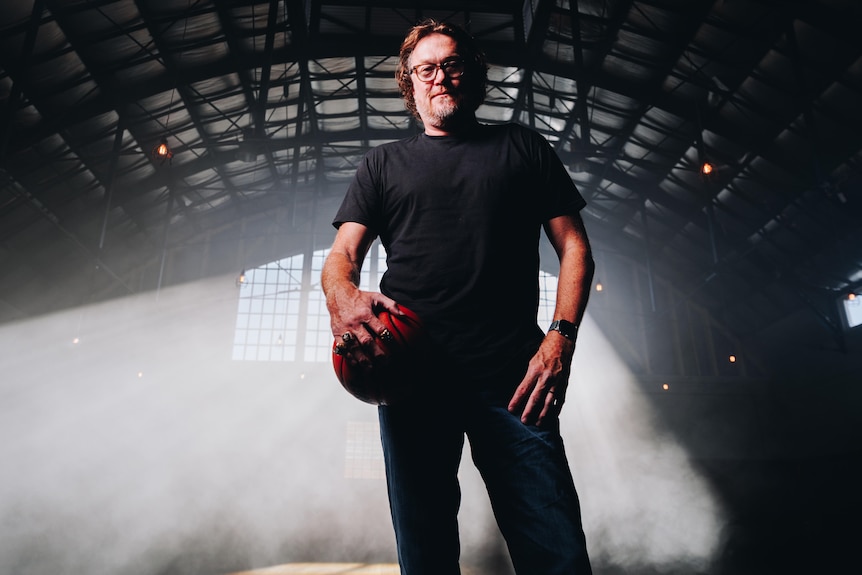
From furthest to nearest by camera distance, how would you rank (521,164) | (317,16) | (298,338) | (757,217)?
(298,338) → (757,217) → (317,16) → (521,164)

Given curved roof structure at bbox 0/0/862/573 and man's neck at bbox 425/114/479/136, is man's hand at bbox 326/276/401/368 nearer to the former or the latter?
man's neck at bbox 425/114/479/136

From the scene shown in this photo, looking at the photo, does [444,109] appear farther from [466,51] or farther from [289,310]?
[289,310]

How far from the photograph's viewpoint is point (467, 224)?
1.14 m

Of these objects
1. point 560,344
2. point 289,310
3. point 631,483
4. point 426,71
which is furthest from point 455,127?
point 289,310

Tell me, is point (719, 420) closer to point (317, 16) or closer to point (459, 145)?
point (317, 16)

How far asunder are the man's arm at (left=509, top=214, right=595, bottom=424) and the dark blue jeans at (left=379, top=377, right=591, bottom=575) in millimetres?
44

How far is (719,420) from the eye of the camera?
42.1 ft

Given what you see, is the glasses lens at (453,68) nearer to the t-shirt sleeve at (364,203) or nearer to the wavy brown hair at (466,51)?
the wavy brown hair at (466,51)

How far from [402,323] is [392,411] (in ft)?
0.65

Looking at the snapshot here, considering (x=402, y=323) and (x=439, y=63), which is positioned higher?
(x=439, y=63)

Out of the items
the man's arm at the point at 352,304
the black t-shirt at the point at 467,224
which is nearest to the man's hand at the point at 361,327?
the man's arm at the point at 352,304

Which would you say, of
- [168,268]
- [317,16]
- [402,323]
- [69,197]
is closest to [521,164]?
[402,323]

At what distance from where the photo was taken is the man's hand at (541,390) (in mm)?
1001

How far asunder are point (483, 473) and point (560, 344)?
307 millimetres
